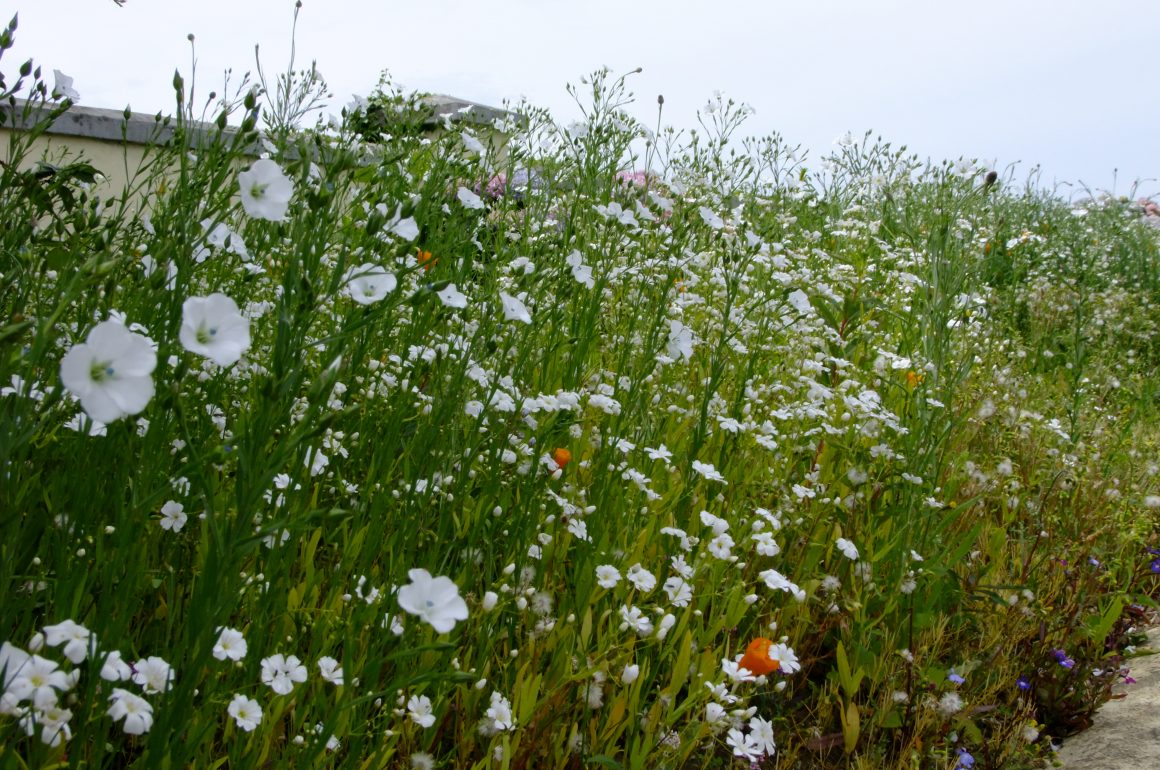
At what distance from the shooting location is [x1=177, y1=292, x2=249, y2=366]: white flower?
1.28m

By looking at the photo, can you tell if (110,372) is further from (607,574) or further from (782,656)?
(782,656)

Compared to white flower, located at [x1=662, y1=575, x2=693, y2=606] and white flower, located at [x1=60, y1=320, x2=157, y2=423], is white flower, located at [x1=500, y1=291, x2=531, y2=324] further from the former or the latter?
white flower, located at [x1=60, y1=320, x2=157, y2=423]

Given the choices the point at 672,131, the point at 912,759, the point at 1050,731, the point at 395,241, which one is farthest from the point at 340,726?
the point at 672,131

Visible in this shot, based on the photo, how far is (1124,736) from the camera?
2.79 meters

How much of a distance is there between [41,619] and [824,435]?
2.52m

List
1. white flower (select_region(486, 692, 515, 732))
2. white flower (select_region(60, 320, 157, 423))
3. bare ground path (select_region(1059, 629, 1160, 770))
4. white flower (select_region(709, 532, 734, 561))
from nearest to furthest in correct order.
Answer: white flower (select_region(60, 320, 157, 423))
white flower (select_region(486, 692, 515, 732))
white flower (select_region(709, 532, 734, 561))
bare ground path (select_region(1059, 629, 1160, 770))

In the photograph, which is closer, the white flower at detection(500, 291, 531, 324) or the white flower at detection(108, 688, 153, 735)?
the white flower at detection(108, 688, 153, 735)

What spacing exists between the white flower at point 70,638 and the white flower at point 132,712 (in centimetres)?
8

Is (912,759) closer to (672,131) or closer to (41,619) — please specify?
(41,619)

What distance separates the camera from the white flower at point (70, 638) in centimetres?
137

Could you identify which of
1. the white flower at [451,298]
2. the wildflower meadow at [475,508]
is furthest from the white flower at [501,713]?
the white flower at [451,298]

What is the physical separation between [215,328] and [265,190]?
14.8 inches

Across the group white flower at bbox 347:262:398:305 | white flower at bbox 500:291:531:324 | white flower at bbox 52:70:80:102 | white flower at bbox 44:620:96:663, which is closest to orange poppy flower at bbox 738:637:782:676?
white flower at bbox 500:291:531:324

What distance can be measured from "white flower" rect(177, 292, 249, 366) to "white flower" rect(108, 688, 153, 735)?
1.69ft
